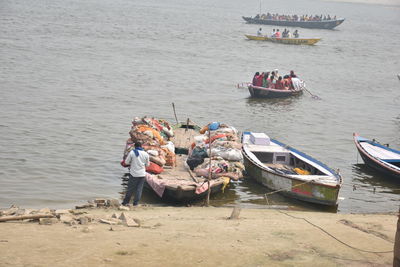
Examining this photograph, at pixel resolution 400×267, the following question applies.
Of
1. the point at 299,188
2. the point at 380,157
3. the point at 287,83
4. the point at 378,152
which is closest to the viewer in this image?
the point at 299,188

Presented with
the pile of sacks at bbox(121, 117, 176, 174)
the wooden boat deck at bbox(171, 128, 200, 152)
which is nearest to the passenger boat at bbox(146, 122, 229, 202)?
the pile of sacks at bbox(121, 117, 176, 174)

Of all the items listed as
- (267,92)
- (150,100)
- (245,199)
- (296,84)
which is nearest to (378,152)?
(245,199)

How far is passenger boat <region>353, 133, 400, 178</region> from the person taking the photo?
18550mm

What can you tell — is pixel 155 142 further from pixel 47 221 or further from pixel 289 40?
pixel 289 40

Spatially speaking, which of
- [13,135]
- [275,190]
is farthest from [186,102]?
[275,190]

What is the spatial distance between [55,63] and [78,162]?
22063mm

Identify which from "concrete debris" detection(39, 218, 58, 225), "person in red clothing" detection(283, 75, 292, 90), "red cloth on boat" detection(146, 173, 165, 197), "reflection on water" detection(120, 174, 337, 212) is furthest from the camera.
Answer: "person in red clothing" detection(283, 75, 292, 90)

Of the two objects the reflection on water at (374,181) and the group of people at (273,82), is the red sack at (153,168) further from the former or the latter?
the group of people at (273,82)

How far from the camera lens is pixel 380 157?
1955 cm

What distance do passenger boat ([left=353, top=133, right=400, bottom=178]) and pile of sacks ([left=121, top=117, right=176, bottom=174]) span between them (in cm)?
611

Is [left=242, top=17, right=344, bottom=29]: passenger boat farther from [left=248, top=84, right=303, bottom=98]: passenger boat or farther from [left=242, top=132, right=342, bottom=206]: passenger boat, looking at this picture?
[left=242, top=132, right=342, bottom=206]: passenger boat

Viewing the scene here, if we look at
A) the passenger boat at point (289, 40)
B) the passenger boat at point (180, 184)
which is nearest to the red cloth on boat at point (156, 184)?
the passenger boat at point (180, 184)

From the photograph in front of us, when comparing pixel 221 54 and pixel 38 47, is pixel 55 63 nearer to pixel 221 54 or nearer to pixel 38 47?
pixel 38 47

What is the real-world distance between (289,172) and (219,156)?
6.34 feet
